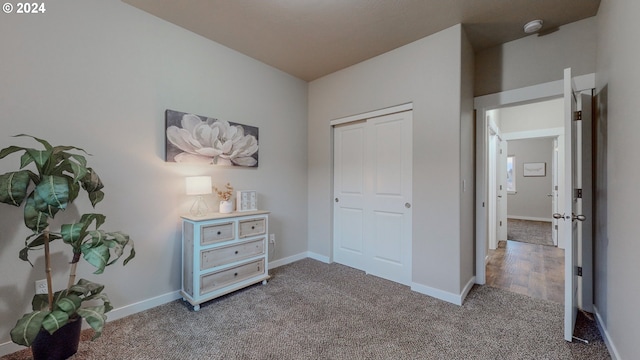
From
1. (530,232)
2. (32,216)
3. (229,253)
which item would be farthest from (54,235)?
(530,232)

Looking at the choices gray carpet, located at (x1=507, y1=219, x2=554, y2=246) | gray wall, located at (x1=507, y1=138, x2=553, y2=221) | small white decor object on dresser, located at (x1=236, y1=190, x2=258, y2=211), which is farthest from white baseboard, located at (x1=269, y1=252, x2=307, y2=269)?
gray wall, located at (x1=507, y1=138, x2=553, y2=221)

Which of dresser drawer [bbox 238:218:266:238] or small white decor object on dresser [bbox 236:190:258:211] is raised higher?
small white decor object on dresser [bbox 236:190:258:211]

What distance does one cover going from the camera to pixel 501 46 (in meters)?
2.82

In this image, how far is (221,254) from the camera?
2461 mm

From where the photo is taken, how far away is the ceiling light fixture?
7.75 ft

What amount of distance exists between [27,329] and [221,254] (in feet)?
4.12

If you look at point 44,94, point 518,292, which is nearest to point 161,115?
point 44,94

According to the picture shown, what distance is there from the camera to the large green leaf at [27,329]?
1347mm

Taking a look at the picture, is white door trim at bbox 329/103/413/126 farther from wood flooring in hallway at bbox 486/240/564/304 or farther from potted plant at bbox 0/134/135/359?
potted plant at bbox 0/134/135/359

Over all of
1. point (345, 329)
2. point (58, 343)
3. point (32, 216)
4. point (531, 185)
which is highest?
point (531, 185)

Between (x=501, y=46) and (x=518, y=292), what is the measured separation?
8.67 ft

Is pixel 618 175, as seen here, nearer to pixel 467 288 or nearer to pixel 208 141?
pixel 467 288

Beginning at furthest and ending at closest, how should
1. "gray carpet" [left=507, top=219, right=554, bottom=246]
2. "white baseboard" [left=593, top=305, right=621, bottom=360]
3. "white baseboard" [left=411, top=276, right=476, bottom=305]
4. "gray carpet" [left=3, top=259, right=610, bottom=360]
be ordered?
"gray carpet" [left=507, top=219, right=554, bottom=246] < "white baseboard" [left=411, top=276, right=476, bottom=305] < "gray carpet" [left=3, top=259, right=610, bottom=360] < "white baseboard" [left=593, top=305, right=621, bottom=360]

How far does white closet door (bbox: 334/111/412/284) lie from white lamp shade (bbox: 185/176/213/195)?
1758mm
